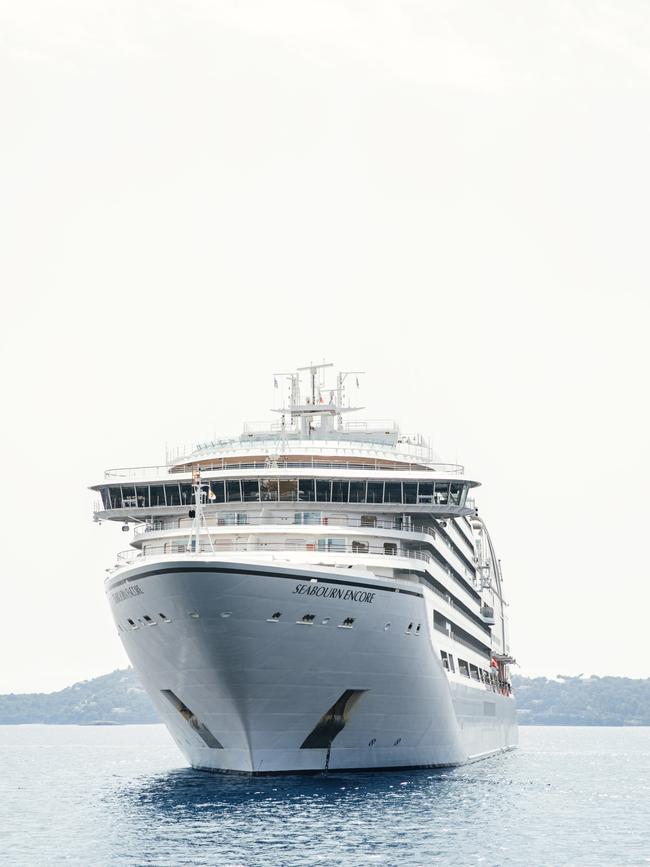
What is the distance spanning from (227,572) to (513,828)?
12.7 meters

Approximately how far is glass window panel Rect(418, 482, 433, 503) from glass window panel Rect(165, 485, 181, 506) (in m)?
10.2

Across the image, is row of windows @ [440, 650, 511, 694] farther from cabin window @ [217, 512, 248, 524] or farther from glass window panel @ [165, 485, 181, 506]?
glass window panel @ [165, 485, 181, 506]

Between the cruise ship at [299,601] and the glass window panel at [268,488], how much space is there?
5 centimetres

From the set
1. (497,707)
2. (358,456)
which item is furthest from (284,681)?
(497,707)

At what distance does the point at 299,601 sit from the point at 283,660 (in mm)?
2221

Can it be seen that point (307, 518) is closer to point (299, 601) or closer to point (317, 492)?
point (317, 492)

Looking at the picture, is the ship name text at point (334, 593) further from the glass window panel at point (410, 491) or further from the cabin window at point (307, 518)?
the glass window panel at point (410, 491)

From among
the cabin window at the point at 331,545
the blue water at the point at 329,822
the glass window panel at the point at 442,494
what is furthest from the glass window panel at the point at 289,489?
the blue water at the point at 329,822

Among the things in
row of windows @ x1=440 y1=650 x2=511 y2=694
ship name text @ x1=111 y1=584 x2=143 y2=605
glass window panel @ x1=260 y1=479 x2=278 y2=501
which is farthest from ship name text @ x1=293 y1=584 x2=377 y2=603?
row of windows @ x1=440 y1=650 x2=511 y2=694

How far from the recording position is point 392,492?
54.2 metres

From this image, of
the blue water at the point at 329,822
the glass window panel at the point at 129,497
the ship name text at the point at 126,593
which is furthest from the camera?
the glass window panel at the point at 129,497

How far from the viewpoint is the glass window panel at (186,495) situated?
5466 cm

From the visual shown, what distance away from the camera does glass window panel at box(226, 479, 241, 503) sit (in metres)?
53.3

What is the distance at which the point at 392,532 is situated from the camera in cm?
5325
